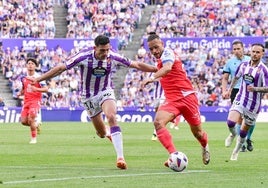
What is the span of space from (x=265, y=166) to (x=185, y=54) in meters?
36.9

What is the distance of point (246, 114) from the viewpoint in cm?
1880

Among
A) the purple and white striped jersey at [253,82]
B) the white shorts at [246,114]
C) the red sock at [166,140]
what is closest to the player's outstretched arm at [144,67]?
the red sock at [166,140]

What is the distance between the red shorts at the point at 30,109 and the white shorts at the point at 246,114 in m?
8.87

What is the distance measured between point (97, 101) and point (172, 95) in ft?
6.03

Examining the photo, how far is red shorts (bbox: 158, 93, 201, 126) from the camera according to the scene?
16422 mm

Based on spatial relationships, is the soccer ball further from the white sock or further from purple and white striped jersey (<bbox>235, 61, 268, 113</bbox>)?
purple and white striped jersey (<bbox>235, 61, 268, 113</bbox>)

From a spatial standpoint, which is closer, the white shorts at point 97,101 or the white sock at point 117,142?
the white sock at point 117,142

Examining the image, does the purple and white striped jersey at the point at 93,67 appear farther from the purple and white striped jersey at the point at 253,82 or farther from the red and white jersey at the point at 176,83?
the purple and white striped jersey at the point at 253,82

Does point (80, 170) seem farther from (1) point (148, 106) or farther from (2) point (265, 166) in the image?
(1) point (148, 106)

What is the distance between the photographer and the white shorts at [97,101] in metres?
17.5

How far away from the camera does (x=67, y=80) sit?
52344mm

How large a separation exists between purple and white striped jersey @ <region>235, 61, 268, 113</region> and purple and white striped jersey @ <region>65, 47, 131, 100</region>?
3.01 metres

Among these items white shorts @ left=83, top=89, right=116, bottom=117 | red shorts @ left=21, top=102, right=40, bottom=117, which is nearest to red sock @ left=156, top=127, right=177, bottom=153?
white shorts @ left=83, top=89, right=116, bottom=117

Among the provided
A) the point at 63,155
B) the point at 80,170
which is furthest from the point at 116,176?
the point at 63,155
